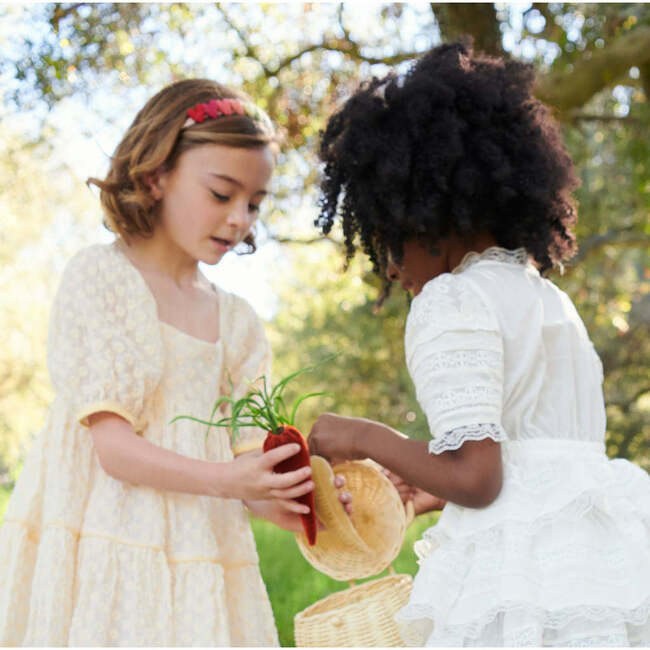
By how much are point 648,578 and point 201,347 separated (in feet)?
4.30

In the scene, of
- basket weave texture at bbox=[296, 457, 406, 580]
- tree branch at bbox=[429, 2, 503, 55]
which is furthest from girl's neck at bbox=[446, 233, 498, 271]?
tree branch at bbox=[429, 2, 503, 55]

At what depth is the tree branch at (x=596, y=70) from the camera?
527 cm

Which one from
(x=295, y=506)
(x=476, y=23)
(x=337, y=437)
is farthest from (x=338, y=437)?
(x=476, y=23)

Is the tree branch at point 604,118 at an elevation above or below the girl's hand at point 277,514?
above

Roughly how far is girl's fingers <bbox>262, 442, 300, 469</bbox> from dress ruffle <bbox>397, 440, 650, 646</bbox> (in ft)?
1.28

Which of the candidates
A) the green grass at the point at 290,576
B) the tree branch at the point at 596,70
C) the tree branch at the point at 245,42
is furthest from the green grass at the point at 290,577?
the tree branch at the point at 245,42

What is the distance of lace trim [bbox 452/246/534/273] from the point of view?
1.94 metres

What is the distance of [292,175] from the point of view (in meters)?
6.56

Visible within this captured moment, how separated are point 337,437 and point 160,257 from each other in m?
0.84

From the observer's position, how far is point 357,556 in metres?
2.31

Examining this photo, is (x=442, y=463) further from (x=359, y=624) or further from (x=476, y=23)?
(x=476, y=23)

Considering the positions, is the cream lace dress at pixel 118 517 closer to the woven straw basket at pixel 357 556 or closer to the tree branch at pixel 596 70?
the woven straw basket at pixel 357 556

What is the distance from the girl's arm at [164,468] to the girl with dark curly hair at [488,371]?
19cm

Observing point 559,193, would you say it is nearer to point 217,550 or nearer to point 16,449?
point 217,550
